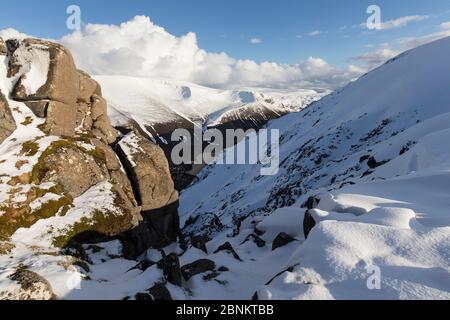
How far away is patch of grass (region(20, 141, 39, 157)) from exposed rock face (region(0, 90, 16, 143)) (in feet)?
9.07

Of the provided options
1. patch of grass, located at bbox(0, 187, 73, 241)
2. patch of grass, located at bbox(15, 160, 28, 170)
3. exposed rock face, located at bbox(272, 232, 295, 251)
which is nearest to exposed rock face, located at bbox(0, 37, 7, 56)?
patch of grass, located at bbox(15, 160, 28, 170)

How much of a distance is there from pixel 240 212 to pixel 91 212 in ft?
121

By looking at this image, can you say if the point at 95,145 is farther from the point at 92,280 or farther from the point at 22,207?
the point at 92,280

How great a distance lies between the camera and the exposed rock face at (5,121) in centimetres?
3219

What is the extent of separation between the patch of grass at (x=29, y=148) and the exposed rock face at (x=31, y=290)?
18.8 metres

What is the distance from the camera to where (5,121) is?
108 feet

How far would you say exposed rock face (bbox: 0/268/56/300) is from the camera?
13.0 m

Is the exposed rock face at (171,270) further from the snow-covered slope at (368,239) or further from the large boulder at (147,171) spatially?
the large boulder at (147,171)

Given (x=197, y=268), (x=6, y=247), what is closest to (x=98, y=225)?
(x=6, y=247)

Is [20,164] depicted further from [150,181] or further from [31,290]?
[31,290]

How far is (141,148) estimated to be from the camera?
4075cm

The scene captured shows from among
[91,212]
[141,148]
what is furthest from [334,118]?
[91,212]

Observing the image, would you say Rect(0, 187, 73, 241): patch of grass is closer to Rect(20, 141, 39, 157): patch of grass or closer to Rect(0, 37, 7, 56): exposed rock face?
Rect(20, 141, 39, 157): patch of grass

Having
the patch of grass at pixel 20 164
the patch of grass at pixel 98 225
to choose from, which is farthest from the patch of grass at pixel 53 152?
the patch of grass at pixel 98 225
